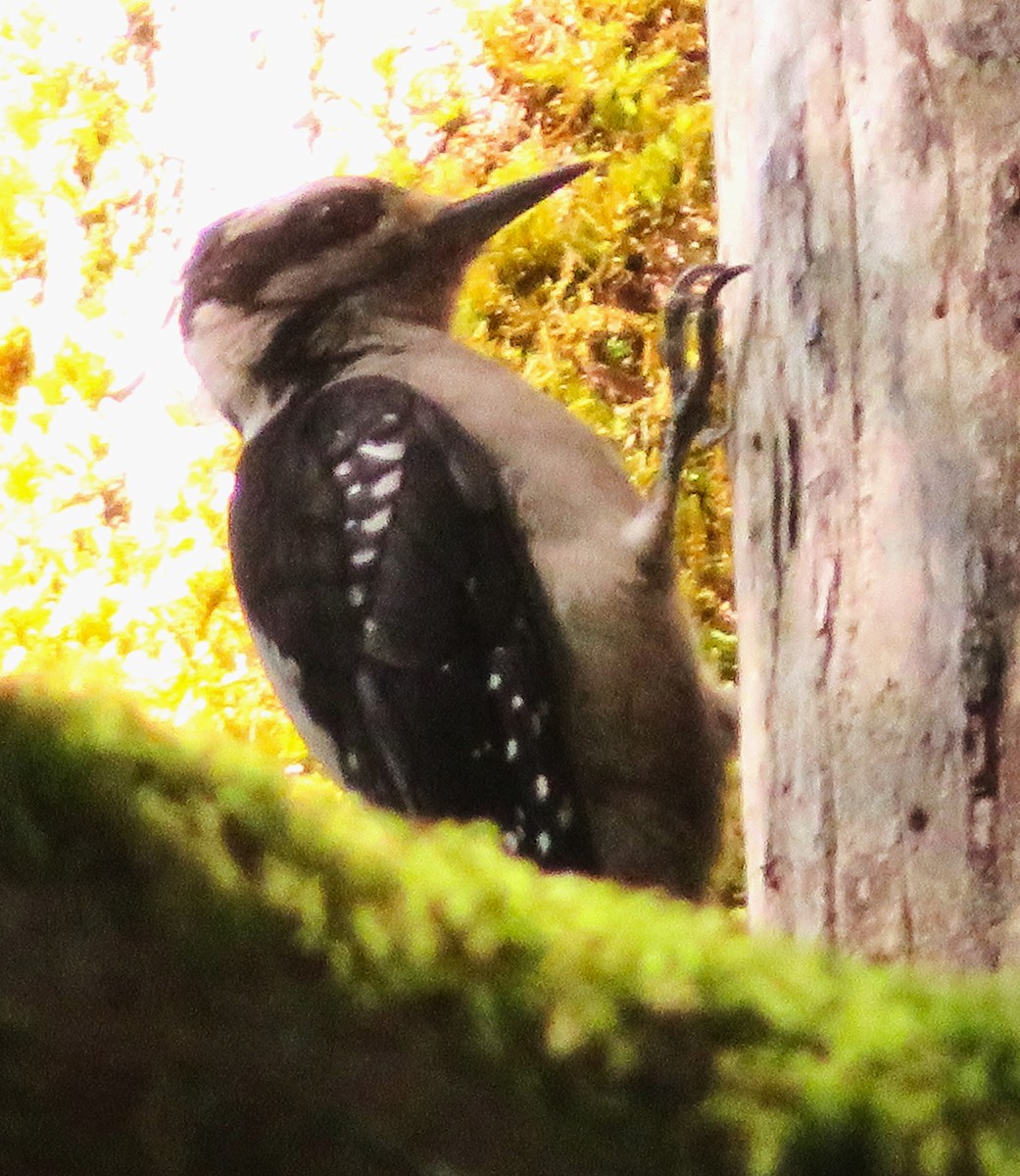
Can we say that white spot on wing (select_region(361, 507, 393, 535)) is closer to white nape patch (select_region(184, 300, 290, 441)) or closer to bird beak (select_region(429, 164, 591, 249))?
white nape patch (select_region(184, 300, 290, 441))

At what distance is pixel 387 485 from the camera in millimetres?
1878

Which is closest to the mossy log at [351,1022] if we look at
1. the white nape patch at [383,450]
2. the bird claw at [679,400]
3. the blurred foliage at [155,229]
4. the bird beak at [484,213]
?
the bird claw at [679,400]

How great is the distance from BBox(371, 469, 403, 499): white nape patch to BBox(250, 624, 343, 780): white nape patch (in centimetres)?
26

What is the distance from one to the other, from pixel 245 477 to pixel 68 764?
62.0 inches

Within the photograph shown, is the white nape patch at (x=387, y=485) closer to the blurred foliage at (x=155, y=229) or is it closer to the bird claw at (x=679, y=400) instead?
the bird claw at (x=679, y=400)

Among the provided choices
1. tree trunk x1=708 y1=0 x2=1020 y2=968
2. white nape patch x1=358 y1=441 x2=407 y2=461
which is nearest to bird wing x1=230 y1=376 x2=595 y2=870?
white nape patch x1=358 y1=441 x2=407 y2=461

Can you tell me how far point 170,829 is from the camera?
0.53 m

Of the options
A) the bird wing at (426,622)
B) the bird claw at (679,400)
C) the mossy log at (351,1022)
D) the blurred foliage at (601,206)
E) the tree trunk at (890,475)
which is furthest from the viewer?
the blurred foliage at (601,206)

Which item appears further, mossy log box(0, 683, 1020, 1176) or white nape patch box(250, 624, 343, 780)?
white nape patch box(250, 624, 343, 780)

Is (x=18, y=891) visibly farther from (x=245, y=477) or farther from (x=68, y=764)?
(x=245, y=477)

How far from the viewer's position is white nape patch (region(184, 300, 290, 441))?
2.19 m

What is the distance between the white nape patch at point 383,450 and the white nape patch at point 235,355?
1.05 feet

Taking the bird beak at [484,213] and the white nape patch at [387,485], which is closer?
the white nape patch at [387,485]

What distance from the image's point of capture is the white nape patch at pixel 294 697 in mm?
2006
